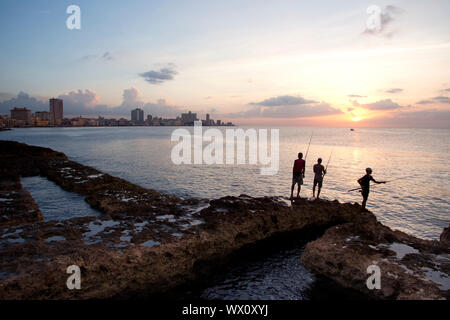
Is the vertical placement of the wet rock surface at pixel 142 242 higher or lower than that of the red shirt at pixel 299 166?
lower

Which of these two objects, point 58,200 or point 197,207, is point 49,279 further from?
point 58,200

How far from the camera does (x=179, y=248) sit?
8531mm

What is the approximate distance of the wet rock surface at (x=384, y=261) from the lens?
6624 millimetres

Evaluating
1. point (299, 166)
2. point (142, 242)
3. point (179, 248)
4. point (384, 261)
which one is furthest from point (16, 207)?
point (384, 261)

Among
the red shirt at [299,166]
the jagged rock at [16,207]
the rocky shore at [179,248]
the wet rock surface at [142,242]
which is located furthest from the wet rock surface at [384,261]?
the jagged rock at [16,207]

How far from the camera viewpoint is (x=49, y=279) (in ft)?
20.6

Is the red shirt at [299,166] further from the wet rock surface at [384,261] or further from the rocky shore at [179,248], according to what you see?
the wet rock surface at [384,261]

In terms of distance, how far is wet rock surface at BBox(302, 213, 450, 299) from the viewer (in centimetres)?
662

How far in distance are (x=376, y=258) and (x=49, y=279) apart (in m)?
9.04

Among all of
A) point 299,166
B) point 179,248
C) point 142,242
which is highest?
point 299,166

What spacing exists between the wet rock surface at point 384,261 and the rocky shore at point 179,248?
28 millimetres

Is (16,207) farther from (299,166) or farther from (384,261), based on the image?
(384,261)

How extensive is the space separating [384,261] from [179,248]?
6308 millimetres
